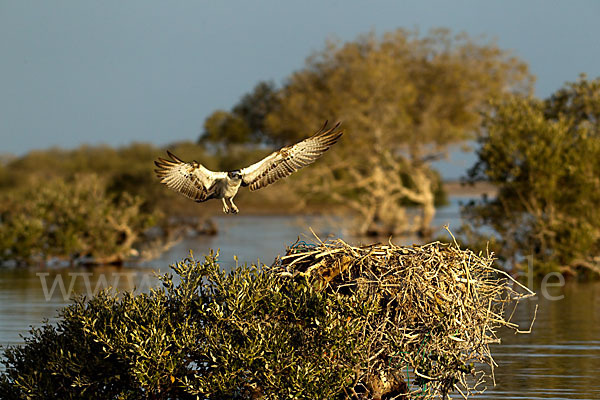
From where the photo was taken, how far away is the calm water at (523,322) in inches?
463

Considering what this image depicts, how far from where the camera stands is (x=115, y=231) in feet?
102

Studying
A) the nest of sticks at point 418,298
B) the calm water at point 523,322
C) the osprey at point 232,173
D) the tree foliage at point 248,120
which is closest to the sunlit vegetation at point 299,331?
the nest of sticks at point 418,298

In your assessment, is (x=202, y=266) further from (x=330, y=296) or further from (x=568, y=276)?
(x=568, y=276)

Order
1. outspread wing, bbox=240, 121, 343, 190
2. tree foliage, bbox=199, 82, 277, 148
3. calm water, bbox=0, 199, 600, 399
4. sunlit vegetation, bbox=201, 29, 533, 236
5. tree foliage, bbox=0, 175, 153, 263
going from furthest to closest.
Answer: tree foliage, bbox=199, 82, 277, 148 < sunlit vegetation, bbox=201, 29, 533, 236 < tree foliage, bbox=0, 175, 153, 263 < calm water, bbox=0, 199, 600, 399 < outspread wing, bbox=240, 121, 343, 190

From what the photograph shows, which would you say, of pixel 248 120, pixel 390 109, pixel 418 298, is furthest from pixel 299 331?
pixel 248 120

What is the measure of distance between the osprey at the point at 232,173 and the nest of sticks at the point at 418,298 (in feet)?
3.71

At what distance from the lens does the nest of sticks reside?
27.3 feet

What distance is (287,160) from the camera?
32.6 feet

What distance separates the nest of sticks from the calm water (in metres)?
0.55

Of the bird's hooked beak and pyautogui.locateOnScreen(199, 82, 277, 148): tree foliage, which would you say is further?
pyautogui.locateOnScreen(199, 82, 277, 148): tree foliage

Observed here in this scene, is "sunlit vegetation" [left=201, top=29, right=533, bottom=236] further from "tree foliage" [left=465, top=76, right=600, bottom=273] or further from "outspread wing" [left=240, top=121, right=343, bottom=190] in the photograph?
"outspread wing" [left=240, top=121, right=343, bottom=190]

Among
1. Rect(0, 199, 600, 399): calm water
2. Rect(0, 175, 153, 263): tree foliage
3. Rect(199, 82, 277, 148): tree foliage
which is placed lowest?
Rect(0, 199, 600, 399): calm water

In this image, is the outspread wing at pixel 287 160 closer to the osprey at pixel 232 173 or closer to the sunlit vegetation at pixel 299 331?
the osprey at pixel 232 173

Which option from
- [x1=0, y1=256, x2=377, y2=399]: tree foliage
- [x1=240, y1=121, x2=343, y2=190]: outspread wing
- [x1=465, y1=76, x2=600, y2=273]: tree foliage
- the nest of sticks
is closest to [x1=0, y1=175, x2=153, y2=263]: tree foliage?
[x1=465, y1=76, x2=600, y2=273]: tree foliage
